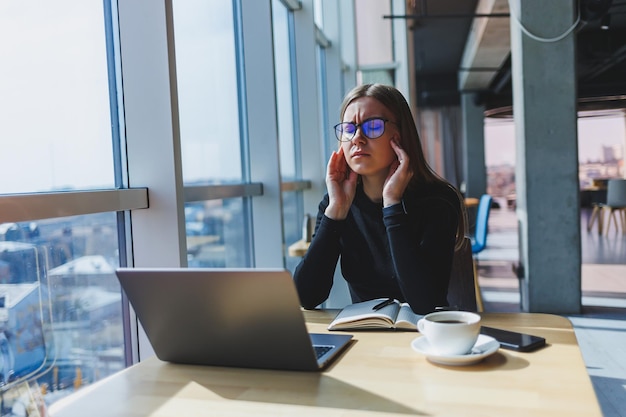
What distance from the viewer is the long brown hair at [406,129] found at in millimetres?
1800

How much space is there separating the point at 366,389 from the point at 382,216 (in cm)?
93

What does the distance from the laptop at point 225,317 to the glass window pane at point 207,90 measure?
1463 millimetres

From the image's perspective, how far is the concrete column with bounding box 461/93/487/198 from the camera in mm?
15062

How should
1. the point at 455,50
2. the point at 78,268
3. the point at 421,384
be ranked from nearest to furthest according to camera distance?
1. the point at 421,384
2. the point at 78,268
3. the point at 455,50

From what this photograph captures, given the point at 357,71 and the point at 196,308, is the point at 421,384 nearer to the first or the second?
the point at 196,308

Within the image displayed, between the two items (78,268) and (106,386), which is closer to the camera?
(106,386)

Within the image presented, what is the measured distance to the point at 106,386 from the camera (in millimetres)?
1044

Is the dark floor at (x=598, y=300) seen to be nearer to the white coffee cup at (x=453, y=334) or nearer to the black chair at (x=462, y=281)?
the black chair at (x=462, y=281)

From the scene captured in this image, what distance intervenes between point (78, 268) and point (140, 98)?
0.60m

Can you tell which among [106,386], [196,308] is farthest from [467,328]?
[106,386]

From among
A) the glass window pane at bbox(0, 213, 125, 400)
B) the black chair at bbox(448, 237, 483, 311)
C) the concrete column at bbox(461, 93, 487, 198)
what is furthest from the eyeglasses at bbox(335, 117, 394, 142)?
the concrete column at bbox(461, 93, 487, 198)

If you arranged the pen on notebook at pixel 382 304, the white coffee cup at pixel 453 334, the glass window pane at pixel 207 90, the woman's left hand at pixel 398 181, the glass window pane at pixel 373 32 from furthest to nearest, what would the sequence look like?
the glass window pane at pixel 373 32 < the glass window pane at pixel 207 90 < the woman's left hand at pixel 398 181 < the pen on notebook at pixel 382 304 < the white coffee cup at pixel 453 334

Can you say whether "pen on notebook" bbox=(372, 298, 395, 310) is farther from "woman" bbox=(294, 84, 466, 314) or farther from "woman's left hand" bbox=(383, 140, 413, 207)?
"woman's left hand" bbox=(383, 140, 413, 207)

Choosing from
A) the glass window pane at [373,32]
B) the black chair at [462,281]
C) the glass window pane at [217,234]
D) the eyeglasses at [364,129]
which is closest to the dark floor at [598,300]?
the black chair at [462,281]
